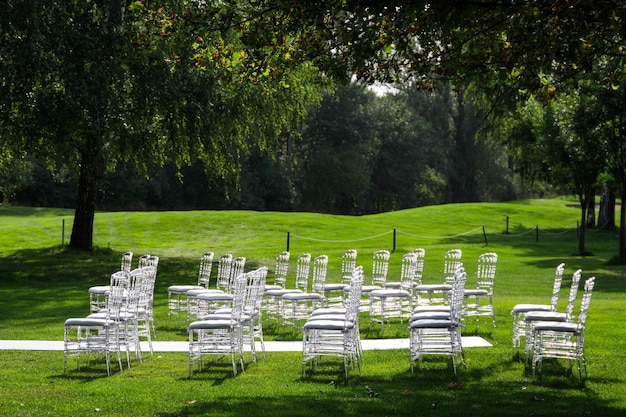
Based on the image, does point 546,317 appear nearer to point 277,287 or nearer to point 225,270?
point 277,287

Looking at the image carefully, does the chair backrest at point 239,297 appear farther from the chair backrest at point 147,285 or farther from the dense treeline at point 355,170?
the dense treeline at point 355,170

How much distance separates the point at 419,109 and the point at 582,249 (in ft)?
143

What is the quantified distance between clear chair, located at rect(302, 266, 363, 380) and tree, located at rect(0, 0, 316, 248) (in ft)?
37.6

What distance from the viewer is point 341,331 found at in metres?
12.6

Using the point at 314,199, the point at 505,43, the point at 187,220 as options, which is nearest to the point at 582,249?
the point at 187,220

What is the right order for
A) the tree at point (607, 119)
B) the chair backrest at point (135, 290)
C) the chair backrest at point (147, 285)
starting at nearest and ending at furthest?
the chair backrest at point (135, 290), the chair backrest at point (147, 285), the tree at point (607, 119)

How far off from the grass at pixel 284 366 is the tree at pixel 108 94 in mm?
3931

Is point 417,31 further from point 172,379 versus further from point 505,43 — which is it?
point 172,379

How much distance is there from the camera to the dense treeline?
63469mm

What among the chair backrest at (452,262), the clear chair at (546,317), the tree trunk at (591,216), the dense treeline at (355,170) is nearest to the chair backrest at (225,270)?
the chair backrest at (452,262)

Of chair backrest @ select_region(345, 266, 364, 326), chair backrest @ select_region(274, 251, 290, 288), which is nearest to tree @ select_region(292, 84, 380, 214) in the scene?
chair backrest @ select_region(274, 251, 290, 288)

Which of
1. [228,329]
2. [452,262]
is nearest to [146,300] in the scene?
[228,329]

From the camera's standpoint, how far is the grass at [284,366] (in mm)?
10352

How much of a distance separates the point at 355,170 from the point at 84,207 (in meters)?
41.8
